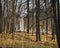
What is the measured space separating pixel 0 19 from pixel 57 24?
3180 cm

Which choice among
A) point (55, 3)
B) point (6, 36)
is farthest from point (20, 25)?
point (55, 3)

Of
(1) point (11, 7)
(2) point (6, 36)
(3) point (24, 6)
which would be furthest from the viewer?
(3) point (24, 6)

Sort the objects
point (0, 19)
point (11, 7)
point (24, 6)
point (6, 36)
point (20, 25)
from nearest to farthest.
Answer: point (6, 36)
point (11, 7)
point (24, 6)
point (0, 19)
point (20, 25)

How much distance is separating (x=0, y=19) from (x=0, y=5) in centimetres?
253

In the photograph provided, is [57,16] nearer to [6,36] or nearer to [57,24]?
[57,24]

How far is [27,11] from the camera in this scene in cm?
3666

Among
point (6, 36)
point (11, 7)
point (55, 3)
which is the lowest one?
point (6, 36)

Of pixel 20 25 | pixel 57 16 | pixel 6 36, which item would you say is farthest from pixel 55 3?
pixel 20 25

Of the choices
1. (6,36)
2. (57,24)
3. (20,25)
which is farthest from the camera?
(20,25)

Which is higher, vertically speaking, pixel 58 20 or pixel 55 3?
pixel 55 3

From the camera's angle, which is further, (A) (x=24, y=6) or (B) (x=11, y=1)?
(A) (x=24, y=6)

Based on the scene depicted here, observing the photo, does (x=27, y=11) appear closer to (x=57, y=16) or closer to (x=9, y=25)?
(x=9, y=25)

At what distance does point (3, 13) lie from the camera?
3938 centimetres

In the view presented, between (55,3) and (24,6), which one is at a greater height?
(24,6)
